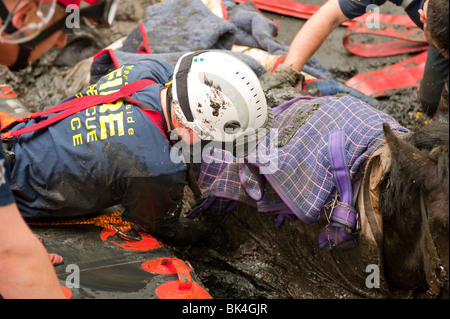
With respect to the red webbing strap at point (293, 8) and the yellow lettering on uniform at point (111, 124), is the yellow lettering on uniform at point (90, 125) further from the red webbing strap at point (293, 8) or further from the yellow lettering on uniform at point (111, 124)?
the red webbing strap at point (293, 8)

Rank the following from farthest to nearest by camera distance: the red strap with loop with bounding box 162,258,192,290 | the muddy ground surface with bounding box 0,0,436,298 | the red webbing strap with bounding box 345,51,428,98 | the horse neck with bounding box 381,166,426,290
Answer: the red webbing strap with bounding box 345,51,428,98, the muddy ground surface with bounding box 0,0,436,298, the red strap with loop with bounding box 162,258,192,290, the horse neck with bounding box 381,166,426,290

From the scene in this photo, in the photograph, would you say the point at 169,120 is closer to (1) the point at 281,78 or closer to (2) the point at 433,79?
(1) the point at 281,78

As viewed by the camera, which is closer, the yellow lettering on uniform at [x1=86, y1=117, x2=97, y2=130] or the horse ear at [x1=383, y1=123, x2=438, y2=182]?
the horse ear at [x1=383, y1=123, x2=438, y2=182]

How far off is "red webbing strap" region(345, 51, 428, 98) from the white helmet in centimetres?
210

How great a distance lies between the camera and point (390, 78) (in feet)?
15.3

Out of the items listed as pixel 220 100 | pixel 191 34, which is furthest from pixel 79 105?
pixel 191 34

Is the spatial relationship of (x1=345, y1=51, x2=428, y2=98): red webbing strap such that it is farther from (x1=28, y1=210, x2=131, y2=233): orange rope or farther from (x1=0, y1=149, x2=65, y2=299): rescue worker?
(x1=0, y1=149, x2=65, y2=299): rescue worker

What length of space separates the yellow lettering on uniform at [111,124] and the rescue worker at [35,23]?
55cm

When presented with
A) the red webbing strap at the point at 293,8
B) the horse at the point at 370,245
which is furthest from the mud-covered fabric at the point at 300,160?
the red webbing strap at the point at 293,8

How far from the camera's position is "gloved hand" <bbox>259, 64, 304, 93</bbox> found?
3496mm

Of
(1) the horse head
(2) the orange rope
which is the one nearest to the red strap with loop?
(2) the orange rope

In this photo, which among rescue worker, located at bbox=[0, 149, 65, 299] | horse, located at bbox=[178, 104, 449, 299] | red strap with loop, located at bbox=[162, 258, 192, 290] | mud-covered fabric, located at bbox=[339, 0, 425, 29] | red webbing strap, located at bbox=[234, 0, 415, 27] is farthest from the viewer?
red webbing strap, located at bbox=[234, 0, 415, 27]

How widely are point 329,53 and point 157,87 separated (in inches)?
99.6
